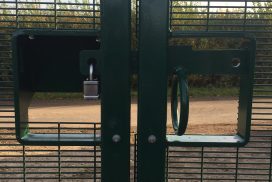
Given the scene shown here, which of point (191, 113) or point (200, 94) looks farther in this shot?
point (200, 94)

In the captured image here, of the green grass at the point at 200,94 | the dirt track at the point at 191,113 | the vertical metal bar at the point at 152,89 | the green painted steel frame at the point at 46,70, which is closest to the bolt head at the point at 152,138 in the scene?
the vertical metal bar at the point at 152,89

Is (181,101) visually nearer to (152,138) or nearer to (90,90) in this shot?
(152,138)

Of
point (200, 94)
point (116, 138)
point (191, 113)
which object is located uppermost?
point (116, 138)

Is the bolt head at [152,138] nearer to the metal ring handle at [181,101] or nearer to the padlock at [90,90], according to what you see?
the metal ring handle at [181,101]

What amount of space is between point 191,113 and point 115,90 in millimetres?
6572

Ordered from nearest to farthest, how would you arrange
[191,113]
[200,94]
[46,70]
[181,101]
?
[181,101], [46,70], [191,113], [200,94]

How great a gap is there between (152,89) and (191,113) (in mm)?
6553

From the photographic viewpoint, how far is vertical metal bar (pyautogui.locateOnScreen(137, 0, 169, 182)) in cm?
139

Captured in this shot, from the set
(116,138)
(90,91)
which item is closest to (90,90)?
(90,91)

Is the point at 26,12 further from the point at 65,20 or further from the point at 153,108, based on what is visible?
the point at 153,108

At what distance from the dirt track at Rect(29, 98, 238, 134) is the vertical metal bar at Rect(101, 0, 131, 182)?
14.2ft

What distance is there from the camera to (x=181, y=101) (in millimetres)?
1346

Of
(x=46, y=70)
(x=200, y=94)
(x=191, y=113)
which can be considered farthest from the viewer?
(x=200, y=94)

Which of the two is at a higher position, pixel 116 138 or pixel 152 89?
→ pixel 152 89
